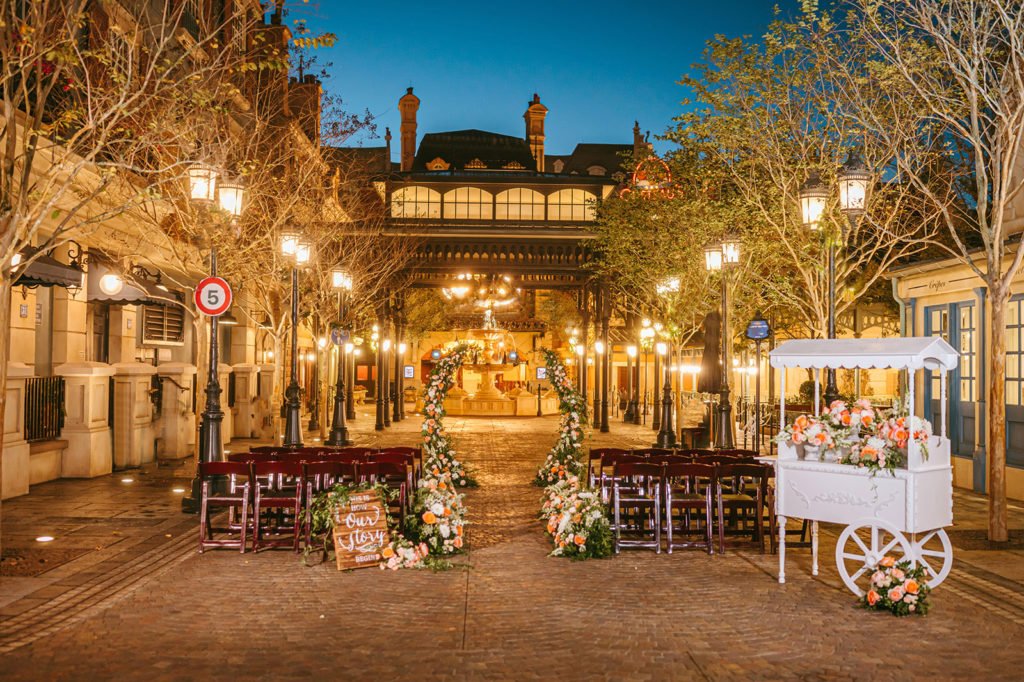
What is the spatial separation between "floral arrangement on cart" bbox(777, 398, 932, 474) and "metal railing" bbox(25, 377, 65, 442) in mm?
13160

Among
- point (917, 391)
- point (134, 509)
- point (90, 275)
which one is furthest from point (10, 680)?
point (917, 391)

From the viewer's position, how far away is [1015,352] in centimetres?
1442

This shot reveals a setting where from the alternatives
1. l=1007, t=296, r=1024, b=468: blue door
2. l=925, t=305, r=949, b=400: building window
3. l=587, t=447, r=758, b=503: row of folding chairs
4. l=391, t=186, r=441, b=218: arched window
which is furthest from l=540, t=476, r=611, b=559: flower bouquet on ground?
l=391, t=186, r=441, b=218: arched window

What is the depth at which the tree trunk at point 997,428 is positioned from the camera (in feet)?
34.1

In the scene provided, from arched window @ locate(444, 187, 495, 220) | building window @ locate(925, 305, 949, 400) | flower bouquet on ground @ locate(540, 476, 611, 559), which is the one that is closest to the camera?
flower bouquet on ground @ locate(540, 476, 611, 559)

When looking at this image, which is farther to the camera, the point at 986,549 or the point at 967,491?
the point at 967,491

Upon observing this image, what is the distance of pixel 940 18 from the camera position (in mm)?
10523

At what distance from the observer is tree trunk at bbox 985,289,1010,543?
34.1 ft

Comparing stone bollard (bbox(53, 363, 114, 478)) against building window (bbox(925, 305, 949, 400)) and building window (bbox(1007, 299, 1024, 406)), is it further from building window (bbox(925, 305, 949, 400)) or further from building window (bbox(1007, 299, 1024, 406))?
building window (bbox(1007, 299, 1024, 406))

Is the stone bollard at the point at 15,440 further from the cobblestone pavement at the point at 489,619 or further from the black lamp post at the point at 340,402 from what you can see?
the black lamp post at the point at 340,402

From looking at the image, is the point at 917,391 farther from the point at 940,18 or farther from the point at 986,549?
the point at 940,18

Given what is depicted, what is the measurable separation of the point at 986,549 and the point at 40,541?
11448mm

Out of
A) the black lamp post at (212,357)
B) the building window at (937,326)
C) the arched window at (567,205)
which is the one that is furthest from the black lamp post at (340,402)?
the arched window at (567,205)

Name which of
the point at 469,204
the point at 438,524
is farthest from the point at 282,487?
the point at 469,204
